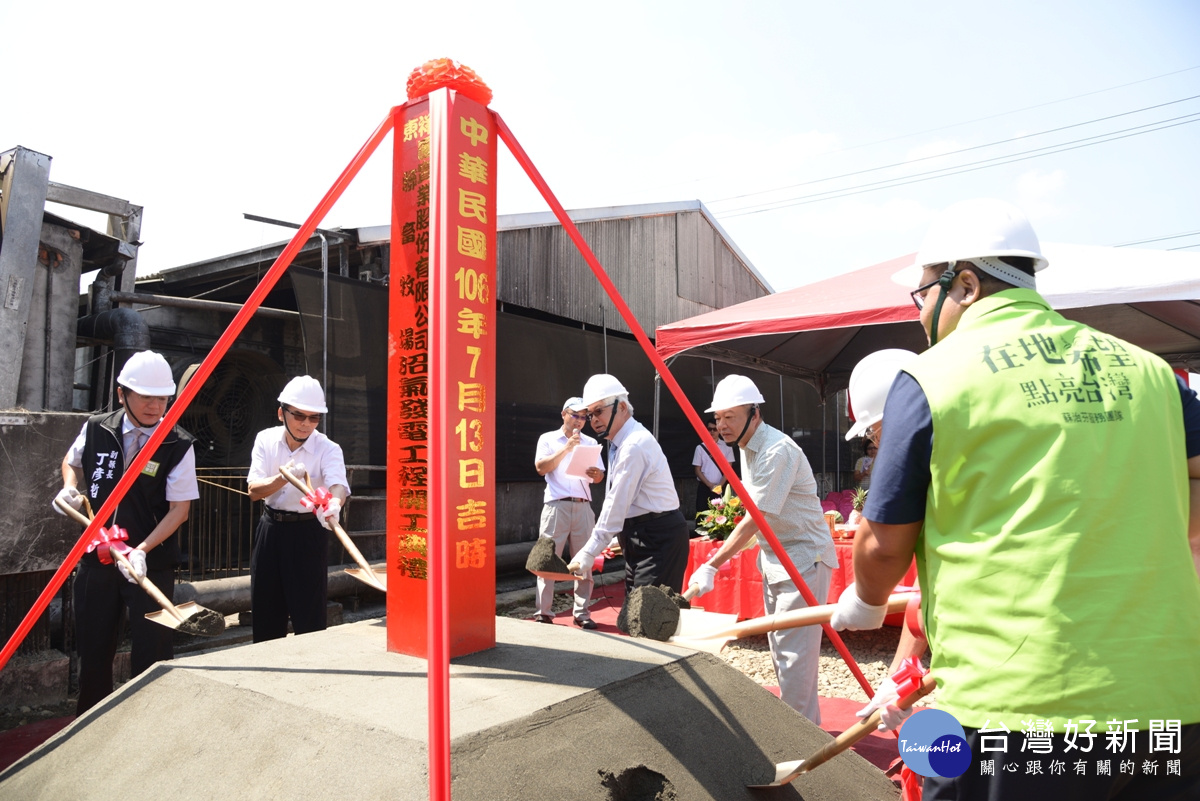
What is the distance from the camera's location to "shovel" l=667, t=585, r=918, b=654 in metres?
2.19

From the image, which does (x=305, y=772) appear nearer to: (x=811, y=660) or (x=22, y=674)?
(x=811, y=660)

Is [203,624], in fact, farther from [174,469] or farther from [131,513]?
[174,469]

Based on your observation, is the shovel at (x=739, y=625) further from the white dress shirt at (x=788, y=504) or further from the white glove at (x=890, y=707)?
the white dress shirt at (x=788, y=504)

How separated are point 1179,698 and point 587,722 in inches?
59.5

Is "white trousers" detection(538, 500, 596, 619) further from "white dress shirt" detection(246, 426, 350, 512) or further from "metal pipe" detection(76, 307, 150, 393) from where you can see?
"metal pipe" detection(76, 307, 150, 393)

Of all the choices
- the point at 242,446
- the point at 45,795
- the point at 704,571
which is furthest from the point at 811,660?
the point at 242,446

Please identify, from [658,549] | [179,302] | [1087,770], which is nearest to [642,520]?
[658,549]

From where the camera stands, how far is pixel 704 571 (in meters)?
3.58

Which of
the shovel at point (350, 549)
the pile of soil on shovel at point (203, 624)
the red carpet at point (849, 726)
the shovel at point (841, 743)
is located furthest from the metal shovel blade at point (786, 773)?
the pile of soil on shovel at point (203, 624)

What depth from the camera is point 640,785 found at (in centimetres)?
229

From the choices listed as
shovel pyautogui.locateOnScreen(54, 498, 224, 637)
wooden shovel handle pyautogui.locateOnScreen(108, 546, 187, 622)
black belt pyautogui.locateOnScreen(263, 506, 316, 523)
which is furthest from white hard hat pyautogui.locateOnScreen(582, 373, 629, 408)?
wooden shovel handle pyautogui.locateOnScreen(108, 546, 187, 622)

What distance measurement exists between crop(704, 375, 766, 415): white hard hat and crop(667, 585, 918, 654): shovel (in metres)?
1.06

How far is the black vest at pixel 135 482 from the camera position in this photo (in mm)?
3586

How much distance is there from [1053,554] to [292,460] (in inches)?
147
